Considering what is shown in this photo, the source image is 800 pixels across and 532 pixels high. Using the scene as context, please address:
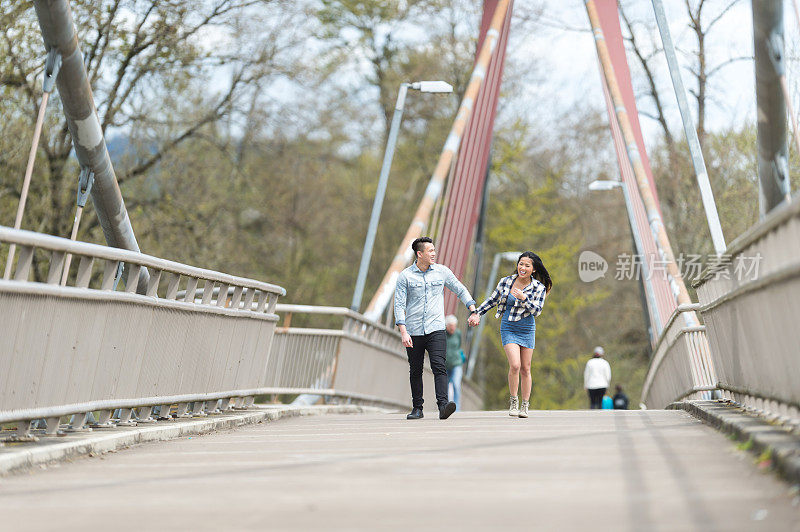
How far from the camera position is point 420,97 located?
114ft

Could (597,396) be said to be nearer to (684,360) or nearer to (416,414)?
(684,360)

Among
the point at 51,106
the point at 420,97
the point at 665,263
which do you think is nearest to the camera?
the point at 51,106

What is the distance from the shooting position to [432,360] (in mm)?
11836

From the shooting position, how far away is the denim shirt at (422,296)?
1174cm

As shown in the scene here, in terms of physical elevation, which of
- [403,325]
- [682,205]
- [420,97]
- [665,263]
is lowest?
[403,325]

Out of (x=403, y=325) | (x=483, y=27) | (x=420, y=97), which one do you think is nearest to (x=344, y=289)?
(x=420, y=97)

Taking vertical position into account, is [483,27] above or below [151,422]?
above

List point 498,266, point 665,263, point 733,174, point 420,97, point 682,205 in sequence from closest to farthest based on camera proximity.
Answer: point 665,263 < point 733,174 < point 682,205 < point 420,97 < point 498,266

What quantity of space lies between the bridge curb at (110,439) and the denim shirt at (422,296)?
155 cm

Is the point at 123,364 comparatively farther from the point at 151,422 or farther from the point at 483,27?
the point at 483,27

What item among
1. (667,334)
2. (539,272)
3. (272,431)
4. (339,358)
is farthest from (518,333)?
(667,334)

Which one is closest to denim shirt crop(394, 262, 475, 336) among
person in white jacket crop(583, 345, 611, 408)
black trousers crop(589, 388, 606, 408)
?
person in white jacket crop(583, 345, 611, 408)

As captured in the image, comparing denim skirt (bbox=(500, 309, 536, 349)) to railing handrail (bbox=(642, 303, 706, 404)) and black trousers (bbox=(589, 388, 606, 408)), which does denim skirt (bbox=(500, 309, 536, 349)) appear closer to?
railing handrail (bbox=(642, 303, 706, 404))

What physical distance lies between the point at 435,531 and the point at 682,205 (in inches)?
1077
